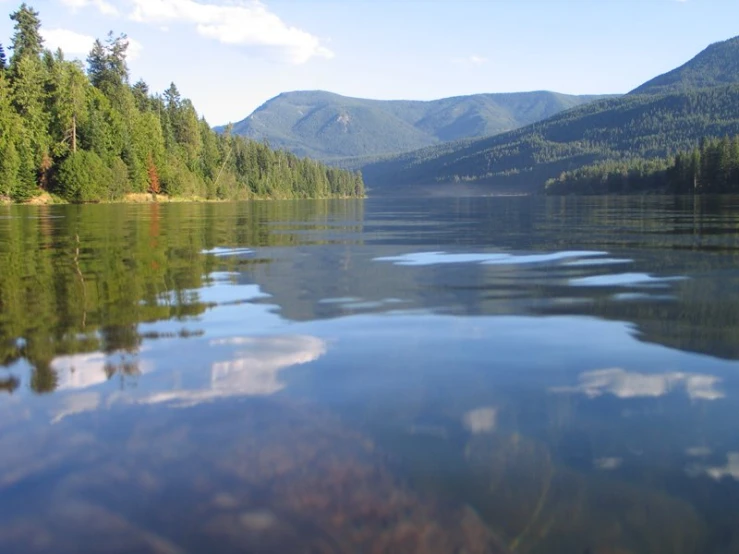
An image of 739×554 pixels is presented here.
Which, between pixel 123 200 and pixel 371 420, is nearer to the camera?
pixel 371 420

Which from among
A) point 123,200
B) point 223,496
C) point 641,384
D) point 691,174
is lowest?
point 223,496

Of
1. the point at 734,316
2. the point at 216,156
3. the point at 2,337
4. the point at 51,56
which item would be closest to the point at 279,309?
the point at 2,337

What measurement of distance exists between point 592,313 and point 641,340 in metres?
1.60

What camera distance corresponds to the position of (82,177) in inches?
3209

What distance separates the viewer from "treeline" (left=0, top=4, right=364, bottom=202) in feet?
260

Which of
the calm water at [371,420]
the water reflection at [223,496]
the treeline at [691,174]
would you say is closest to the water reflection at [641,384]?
the calm water at [371,420]

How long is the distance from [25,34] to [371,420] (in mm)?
105192

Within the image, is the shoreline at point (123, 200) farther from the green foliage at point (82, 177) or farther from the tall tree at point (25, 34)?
the tall tree at point (25, 34)

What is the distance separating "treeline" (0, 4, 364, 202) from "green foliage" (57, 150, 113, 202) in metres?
0.12

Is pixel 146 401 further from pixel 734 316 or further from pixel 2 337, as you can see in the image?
pixel 734 316

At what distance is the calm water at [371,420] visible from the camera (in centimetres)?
358

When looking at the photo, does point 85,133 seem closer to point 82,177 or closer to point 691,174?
point 82,177

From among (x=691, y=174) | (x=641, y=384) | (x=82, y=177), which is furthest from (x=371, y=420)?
(x=691, y=174)

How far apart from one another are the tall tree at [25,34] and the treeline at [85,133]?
123mm
